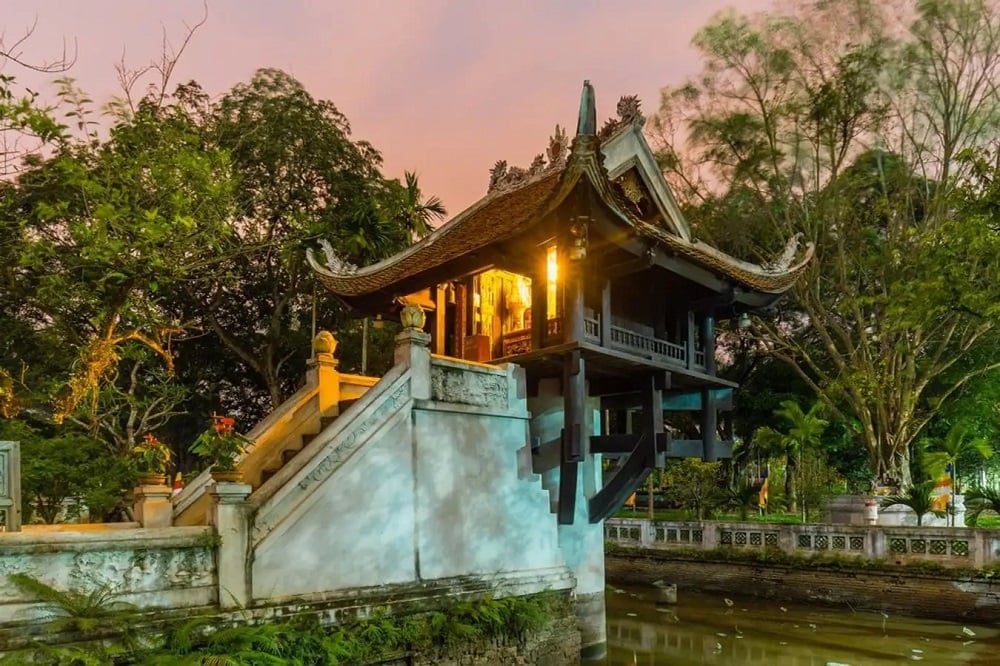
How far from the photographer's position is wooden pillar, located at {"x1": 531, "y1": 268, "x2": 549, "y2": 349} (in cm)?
906

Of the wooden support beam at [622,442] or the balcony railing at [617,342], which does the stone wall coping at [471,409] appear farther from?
the wooden support beam at [622,442]

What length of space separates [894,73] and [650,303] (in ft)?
31.8

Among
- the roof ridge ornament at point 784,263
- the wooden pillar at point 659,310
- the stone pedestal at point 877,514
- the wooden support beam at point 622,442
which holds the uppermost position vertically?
the roof ridge ornament at point 784,263

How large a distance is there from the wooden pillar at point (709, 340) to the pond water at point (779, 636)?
4017 mm

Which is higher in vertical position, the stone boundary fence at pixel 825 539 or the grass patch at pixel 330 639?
the grass patch at pixel 330 639

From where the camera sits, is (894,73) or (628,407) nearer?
(628,407)

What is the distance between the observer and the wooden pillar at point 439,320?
10633mm

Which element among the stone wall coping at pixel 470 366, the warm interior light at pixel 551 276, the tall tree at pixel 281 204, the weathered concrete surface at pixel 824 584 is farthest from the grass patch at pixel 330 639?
the tall tree at pixel 281 204

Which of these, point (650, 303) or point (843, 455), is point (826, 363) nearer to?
point (843, 455)

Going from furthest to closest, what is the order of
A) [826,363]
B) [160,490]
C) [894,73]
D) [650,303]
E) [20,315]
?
1. [826,363]
2. [20,315]
3. [894,73]
4. [650,303]
5. [160,490]

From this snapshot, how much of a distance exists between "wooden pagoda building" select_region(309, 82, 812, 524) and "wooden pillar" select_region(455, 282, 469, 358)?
0.9 inches

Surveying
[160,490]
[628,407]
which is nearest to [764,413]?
[628,407]

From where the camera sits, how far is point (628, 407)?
11750mm

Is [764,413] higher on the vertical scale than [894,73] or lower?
lower
